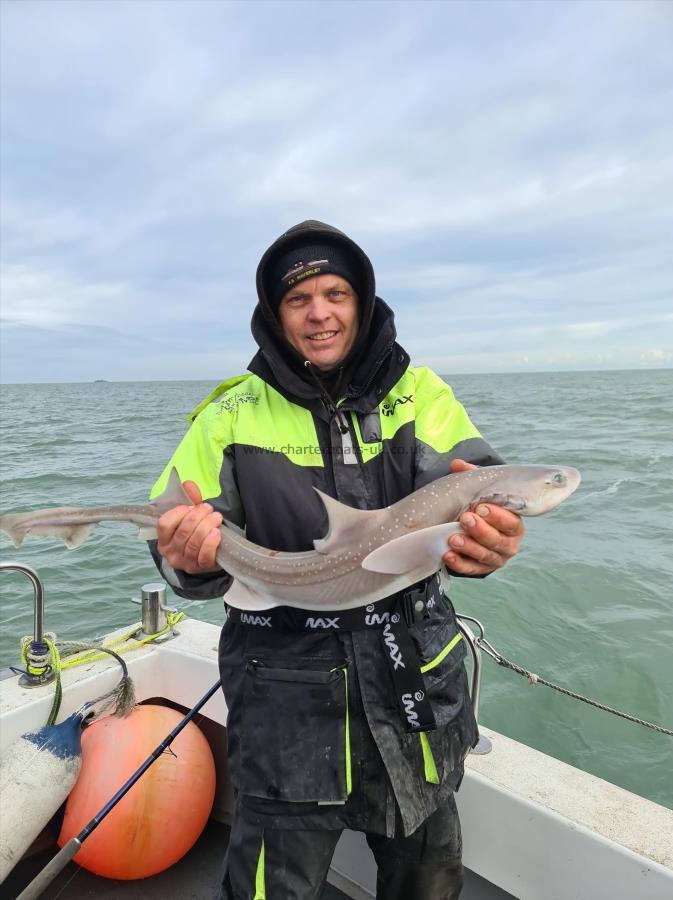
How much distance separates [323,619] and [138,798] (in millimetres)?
1954

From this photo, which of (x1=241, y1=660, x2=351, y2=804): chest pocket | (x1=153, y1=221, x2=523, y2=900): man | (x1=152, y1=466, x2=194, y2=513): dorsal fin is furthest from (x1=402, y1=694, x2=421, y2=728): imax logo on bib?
(x1=152, y1=466, x2=194, y2=513): dorsal fin

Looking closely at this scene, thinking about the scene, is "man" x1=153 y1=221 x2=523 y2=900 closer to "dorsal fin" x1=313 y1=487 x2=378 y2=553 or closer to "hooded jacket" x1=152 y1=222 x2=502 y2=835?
"hooded jacket" x1=152 y1=222 x2=502 y2=835

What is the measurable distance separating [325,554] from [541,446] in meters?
22.0

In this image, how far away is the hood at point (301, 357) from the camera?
8.93 feet

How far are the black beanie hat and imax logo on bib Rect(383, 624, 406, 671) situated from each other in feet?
5.32

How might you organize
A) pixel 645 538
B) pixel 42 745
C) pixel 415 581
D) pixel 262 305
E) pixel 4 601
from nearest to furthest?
pixel 415 581, pixel 262 305, pixel 42 745, pixel 4 601, pixel 645 538

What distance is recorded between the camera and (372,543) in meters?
2.41

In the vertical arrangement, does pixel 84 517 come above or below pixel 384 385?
below

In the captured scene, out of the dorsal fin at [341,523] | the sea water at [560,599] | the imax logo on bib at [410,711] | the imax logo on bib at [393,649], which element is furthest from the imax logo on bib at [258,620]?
the sea water at [560,599]

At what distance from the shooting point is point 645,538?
476 inches

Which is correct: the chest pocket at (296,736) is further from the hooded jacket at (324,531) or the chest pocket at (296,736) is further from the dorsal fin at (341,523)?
the dorsal fin at (341,523)

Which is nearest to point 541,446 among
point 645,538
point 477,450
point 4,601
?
point 645,538

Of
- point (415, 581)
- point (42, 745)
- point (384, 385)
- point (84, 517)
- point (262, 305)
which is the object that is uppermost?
point (262, 305)

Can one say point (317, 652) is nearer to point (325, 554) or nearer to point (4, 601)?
point (325, 554)
